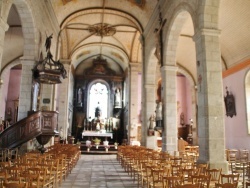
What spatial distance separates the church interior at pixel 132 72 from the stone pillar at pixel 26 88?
0.04 meters

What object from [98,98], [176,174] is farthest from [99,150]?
[176,174]

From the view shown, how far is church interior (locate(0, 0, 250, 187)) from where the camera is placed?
7.40m

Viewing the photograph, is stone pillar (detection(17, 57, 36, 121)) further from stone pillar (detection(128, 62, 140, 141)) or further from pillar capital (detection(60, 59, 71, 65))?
stone pillar (detection(128, 62, 140, 141))

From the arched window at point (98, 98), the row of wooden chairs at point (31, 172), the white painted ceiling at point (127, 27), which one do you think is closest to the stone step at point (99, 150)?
the arched window at point (98, 98)

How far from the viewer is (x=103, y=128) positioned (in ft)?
78.1

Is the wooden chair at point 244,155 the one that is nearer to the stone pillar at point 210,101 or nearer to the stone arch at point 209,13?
the stone pillar at point 210,101

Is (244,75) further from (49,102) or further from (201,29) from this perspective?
(49,102)

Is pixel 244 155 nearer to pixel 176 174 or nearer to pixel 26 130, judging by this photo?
pixel 176 174

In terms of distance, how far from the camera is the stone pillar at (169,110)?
35.9 feet

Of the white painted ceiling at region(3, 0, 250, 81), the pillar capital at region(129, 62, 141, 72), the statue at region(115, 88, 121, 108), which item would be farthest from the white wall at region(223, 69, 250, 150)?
the statue at region(115, 88, 121, 108)

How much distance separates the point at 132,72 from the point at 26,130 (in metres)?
12.4

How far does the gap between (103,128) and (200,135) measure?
17.1 meters

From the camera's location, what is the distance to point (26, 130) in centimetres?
876

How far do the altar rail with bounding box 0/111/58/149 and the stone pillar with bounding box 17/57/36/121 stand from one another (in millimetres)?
1039
